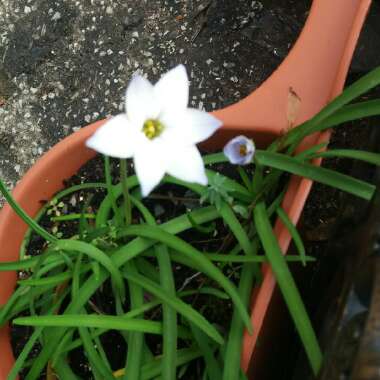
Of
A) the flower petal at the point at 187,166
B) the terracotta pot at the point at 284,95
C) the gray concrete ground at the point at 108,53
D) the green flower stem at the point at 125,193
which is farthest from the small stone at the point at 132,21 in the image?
the flower petal at the point at 187,166

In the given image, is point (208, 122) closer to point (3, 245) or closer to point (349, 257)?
point (349, 257)

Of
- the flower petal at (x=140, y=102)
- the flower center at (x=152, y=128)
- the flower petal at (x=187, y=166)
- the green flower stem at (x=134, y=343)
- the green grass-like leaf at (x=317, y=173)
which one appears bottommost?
the green flower stem at (x=134, y=343)

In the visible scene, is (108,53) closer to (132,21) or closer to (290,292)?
(132,21)

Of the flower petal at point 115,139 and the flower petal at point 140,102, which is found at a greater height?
the flower petal at point 140,102

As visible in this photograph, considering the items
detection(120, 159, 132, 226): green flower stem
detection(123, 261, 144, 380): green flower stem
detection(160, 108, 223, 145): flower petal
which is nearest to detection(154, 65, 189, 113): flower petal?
detection(160, 108, 223, 145): flower petal

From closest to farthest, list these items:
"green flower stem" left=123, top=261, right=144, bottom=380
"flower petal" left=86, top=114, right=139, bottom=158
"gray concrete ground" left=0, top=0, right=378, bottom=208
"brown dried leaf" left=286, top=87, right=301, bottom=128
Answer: "flower petal" left=86, top=114, right=139, bottom=158 → "green flower stem" left=123, top=261, right=144, bottom=380 → "brown dried leaf" left=286, top=87, right=301, bottom=128 → "gray concrete ground" left=0, top=0, right=378, bottom=208

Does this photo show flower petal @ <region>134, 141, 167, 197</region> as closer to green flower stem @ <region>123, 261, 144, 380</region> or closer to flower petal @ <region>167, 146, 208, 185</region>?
flower petal @ <region>167, 146, 208, 185</region>

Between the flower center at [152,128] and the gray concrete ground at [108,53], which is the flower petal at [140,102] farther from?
the gray concrete ground at [108,53]
